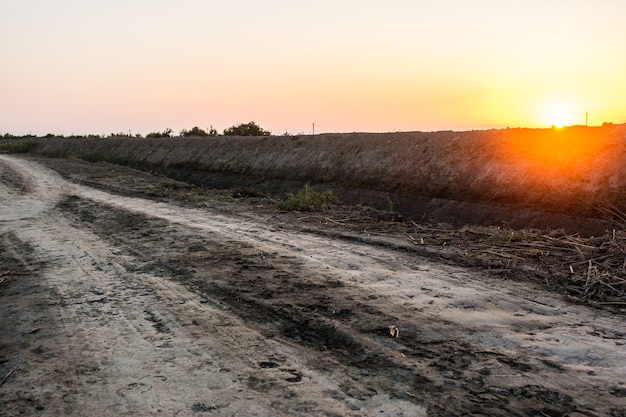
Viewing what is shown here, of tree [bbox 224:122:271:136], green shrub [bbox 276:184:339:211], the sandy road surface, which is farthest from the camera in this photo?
tree [bbox 224:122:271:136]

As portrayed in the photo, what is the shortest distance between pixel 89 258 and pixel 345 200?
10.4 meters

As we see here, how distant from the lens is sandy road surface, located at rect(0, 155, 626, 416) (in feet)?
9.36

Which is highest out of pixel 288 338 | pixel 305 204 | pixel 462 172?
pixel 462 172

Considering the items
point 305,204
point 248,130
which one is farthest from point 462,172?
point 248,130

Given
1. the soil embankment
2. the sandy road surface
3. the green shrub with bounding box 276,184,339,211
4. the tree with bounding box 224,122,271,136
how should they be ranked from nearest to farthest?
the sandy road surface < the soil embankment < the green shrub with bounding box 276,184,339,211 < the tree with bounding box 224,122,271,136

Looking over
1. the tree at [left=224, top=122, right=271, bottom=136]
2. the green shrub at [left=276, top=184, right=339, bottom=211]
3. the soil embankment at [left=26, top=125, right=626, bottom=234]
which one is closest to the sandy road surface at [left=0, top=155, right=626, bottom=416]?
the green shrub at [left=276, top=184, right=339, bottom=211]

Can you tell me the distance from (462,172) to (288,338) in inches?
434

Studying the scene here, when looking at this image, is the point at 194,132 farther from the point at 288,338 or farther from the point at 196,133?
the point at 288,338

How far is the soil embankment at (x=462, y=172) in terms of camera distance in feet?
35.0

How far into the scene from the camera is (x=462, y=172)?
44.9ft

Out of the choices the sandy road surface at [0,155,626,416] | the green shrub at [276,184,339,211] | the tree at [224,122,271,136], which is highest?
the tree at [224,122,271,136]

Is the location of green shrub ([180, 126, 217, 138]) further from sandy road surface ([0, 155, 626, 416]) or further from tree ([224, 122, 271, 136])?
sandy road surface ([0, 155, 626, 416])

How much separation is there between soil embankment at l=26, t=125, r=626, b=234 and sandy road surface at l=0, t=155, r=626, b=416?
4.70 metres

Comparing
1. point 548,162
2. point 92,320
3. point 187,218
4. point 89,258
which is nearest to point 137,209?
point 187,218
